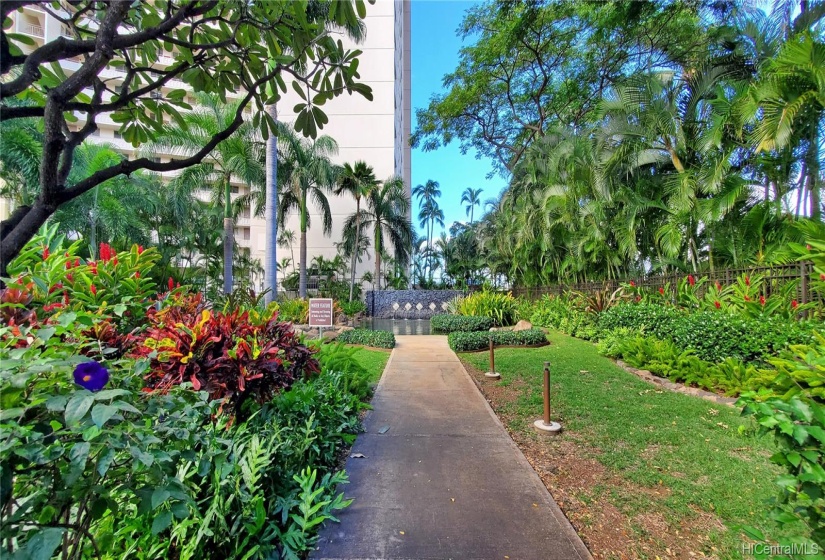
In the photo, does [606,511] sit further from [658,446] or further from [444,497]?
[658,446]

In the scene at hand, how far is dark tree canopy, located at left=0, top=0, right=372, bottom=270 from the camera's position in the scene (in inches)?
48.2

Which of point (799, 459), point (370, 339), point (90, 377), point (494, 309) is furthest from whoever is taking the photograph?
point (494, 309)

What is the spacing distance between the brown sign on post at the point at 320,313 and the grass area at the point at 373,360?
1167 mm

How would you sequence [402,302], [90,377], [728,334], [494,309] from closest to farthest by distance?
1. [90,377]
2. [728,334]
3. [494,309]
4. [402,302]

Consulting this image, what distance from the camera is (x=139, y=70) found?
5.60ft

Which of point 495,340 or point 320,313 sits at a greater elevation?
point 320,313

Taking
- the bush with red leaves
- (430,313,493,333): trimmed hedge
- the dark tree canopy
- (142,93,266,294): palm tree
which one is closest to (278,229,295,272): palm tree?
(142,93,266,294): palm tree

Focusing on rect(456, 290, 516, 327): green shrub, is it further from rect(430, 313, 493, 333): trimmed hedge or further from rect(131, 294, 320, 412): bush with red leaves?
rect(131, 294, 320, 412): bush with red leaves

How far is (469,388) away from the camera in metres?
6.46

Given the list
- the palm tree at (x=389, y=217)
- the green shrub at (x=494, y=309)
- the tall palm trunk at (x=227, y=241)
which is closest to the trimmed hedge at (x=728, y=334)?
the green shrub at (x=494, y=309)

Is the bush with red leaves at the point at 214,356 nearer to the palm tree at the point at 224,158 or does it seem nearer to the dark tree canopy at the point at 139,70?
the dark tree canopy at the point at 139,70

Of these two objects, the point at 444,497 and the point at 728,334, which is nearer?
the point at 444,497

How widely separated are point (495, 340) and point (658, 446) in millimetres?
6309

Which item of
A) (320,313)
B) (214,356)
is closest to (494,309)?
(320,313)
